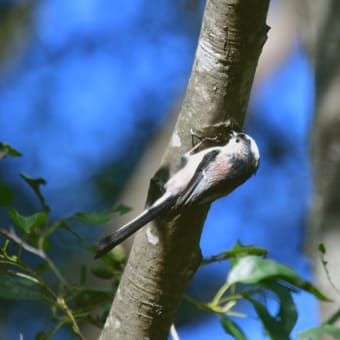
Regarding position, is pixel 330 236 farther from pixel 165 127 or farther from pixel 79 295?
pixel 165 127

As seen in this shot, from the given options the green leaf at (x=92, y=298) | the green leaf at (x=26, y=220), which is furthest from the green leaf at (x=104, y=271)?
the green leaf at (x=26, y=220)

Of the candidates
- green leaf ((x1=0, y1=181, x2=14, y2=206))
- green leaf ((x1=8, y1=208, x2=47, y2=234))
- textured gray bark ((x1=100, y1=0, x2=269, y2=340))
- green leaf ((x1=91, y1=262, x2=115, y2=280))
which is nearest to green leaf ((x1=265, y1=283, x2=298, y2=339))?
textured gray bark ((x1=100, y1=0, x2=269, y2=340))

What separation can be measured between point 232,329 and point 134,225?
0.35 m

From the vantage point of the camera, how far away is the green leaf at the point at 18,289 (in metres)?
2.01

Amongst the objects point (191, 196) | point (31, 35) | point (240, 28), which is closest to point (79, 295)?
point (191, 196)

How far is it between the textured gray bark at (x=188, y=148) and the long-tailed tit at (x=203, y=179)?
2.1 inches

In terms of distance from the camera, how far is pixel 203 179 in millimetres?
2373

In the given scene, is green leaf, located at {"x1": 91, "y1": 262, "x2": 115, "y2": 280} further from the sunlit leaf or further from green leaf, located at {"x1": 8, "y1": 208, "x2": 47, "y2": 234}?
the sunlit leaf

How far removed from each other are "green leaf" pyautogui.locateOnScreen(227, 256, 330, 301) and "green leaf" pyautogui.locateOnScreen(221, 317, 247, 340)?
0.44 feet

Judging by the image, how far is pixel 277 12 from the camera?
6332mm

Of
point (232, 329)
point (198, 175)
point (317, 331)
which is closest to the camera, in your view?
point (317, 331)

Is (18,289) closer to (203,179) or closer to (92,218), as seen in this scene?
→ (92,218)

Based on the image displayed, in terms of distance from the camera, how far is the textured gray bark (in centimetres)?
166

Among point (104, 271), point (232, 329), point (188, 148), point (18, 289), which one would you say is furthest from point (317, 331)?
point (18, 289)
